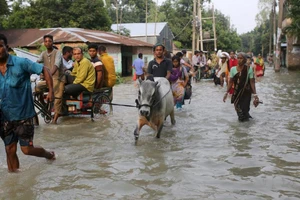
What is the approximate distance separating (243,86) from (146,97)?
3.34 meters

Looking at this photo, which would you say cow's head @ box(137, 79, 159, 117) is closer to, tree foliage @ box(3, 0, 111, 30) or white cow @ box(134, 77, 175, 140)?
white cow @ box(134, 77, 175, 140)

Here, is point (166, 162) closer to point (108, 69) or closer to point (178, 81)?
point (178, 81)

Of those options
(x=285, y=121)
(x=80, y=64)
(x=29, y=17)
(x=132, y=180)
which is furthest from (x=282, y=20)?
(x=132, y=180)

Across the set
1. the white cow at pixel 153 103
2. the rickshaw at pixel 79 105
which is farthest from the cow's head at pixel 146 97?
the rickshaw at pixel 79 105

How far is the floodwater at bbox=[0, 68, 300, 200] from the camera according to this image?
4.61 metres

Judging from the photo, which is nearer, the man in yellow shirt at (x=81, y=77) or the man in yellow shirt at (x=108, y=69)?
the man in yellow shirt at (x=81, y=77)

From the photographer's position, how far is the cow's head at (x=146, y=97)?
6.34 m

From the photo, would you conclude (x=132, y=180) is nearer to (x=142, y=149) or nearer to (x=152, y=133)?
(x=142, y=149)

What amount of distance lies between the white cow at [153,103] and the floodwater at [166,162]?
377 millimetres

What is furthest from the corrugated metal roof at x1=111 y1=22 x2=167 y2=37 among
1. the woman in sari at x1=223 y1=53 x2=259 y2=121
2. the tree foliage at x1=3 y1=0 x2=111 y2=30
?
the woman in sari at x1=223 y1=53 x2=259 y2=121

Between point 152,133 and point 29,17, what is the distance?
2787 centimetres

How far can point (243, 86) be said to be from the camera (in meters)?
8.85

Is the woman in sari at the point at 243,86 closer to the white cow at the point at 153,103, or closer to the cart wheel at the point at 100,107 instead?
the white cow at the point at 153,103

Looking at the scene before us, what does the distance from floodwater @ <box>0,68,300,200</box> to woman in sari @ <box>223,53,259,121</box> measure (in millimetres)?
415
